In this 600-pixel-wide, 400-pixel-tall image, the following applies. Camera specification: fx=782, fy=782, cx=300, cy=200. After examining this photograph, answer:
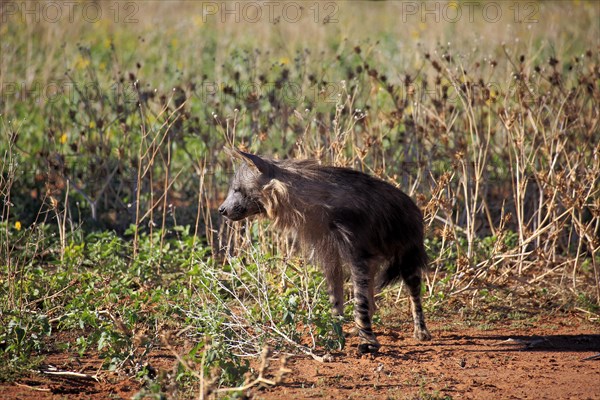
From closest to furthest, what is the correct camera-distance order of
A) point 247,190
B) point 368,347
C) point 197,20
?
point 368,347 → point 247,190 → point 197,20

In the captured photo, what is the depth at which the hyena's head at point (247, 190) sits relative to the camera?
233 inches

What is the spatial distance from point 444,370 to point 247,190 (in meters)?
1.97

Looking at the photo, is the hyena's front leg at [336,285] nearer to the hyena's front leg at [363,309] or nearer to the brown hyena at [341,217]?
the brown hyena at [341,217]

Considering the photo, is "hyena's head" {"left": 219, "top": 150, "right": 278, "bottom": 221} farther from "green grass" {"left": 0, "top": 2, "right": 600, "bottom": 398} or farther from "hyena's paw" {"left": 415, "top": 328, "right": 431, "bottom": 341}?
"hyena's paw" {"left": 415, "top": 328, "right": 431, "bottom": 341}

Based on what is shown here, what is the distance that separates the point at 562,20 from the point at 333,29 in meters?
4.68

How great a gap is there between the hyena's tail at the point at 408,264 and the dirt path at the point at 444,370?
1.62 ft

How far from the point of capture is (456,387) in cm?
510

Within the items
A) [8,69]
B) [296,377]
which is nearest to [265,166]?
[296,377]

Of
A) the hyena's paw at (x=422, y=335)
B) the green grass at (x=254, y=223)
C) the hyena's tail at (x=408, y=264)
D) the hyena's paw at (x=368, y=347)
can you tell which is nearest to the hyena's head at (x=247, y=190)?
the green grass at (x=254, y=223)

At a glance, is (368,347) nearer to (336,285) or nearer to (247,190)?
(336,285)

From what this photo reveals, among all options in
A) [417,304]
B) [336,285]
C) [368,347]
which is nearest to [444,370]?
[368,347]

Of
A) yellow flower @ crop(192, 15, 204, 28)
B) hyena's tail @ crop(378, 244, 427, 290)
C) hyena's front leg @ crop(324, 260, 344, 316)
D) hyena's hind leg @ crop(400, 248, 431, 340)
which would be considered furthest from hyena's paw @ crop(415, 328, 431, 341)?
yellow flower @ crop(192, 15, 204, 28)

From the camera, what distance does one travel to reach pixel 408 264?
6.25 metres

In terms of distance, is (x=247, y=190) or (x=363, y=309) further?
(x=247, y=190)
